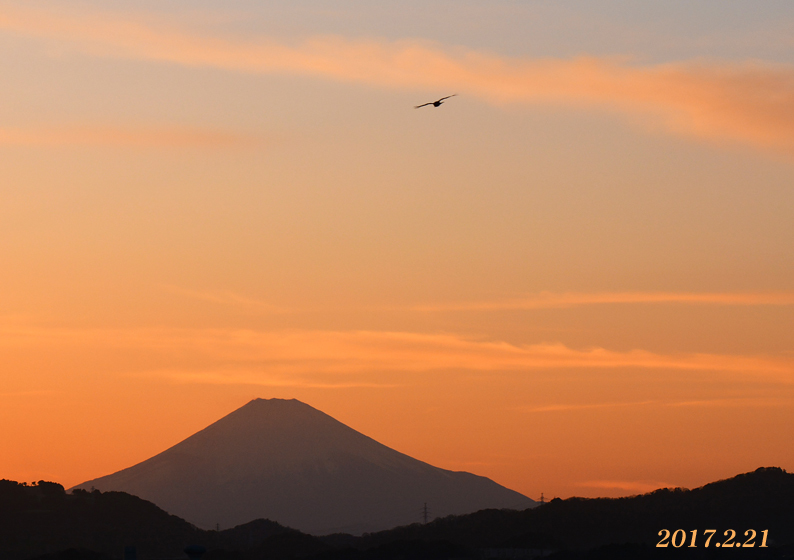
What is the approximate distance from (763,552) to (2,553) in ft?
402

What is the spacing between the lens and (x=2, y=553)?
19612cm

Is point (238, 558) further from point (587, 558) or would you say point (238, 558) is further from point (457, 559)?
point (587, 558)

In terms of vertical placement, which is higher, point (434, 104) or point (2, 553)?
point (434, 104)

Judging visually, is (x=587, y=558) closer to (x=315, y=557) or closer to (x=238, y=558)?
(x=315, y=557)

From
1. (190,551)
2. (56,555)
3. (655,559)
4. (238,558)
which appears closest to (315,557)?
(238,558)

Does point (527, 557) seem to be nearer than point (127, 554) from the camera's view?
No

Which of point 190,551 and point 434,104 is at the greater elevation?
point 434,104

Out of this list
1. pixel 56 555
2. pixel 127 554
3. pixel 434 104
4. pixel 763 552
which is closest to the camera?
pixel 127 554

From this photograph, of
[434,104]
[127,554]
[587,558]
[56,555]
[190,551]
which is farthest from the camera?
[587,558]

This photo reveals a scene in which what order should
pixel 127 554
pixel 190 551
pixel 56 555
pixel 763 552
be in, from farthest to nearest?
pixel 763 552, pixel 56 555, pixel 127 554, pixel 190 551

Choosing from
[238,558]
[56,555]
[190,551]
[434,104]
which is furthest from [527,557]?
[190,551]

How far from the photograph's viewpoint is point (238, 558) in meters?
182

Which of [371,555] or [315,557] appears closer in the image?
[315,557]

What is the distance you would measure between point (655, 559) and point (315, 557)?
164 ft
